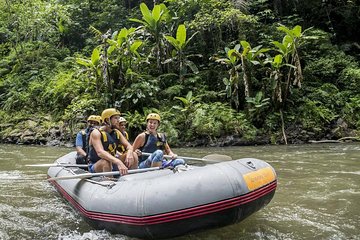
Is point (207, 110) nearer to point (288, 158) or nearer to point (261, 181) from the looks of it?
point (288, 158)

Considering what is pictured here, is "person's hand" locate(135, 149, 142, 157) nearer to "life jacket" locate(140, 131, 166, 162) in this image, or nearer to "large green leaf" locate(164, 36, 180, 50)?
"life jacket" locate(140, 131, 166, 162)

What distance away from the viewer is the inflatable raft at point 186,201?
11.3 feet

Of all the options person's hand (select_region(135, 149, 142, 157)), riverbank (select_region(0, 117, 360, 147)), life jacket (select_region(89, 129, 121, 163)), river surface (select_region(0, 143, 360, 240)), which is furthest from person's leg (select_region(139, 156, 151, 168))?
riverbank (select_region(0, 117, 360, 147))

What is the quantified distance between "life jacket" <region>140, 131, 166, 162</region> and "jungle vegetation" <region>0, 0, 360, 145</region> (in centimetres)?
601

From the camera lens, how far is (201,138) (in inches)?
468

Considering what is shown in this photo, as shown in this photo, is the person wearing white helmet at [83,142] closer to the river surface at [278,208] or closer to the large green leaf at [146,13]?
the river surface at [278,208]

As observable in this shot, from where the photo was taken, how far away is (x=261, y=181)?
3781mm

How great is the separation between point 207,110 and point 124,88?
9.85 feet

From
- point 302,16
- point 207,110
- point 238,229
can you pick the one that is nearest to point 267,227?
point 238,229

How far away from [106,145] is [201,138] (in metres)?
7.16

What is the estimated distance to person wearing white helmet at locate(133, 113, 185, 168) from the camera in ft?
16.4

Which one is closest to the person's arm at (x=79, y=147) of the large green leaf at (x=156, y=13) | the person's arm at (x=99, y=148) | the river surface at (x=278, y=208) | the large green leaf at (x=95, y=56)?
the river surface at (x=278, y=208)

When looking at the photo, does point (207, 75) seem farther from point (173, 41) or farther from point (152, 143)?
point (152, 143)

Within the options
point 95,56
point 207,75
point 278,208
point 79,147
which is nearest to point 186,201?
point 278,208
